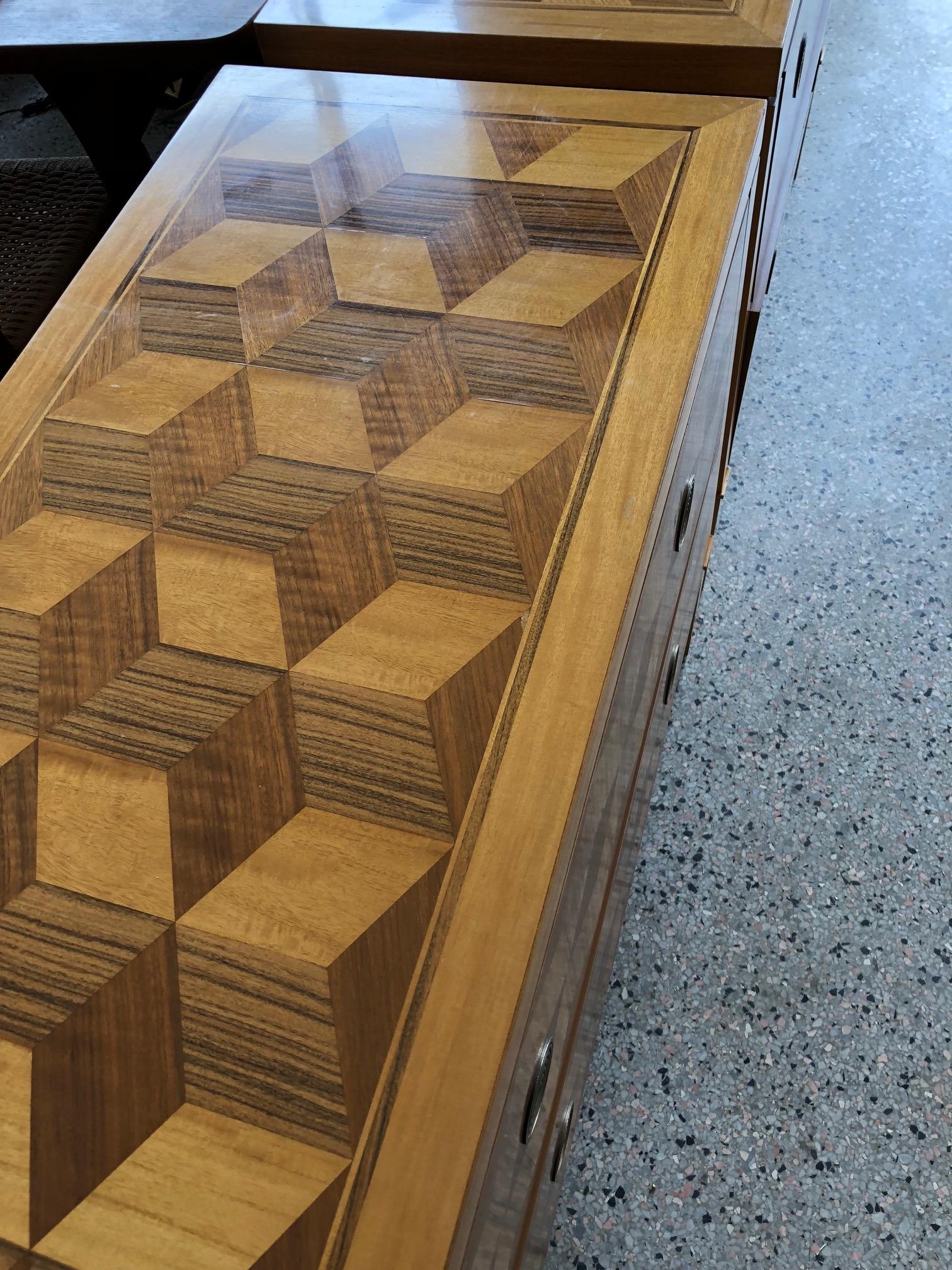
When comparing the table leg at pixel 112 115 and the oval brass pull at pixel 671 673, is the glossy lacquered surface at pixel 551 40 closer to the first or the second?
the table leg at pixel 112 115

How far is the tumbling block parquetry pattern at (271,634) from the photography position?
1.46ft

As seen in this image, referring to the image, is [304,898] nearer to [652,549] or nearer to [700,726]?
[652,549]

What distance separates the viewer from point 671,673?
0.98 metres

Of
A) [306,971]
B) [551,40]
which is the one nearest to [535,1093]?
[306,971]

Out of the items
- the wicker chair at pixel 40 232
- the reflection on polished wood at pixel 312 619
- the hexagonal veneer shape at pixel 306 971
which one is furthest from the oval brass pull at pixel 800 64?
the hexagonal veneer shape at pixel 306 971

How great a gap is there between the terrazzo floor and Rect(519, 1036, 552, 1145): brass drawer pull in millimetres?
485

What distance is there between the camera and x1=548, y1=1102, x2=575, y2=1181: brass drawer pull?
28.6 inches

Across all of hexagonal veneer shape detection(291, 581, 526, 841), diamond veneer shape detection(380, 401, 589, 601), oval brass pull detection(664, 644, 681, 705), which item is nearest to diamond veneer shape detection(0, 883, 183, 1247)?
hexagonal veneer shape detection(291, 581, 526, 841)

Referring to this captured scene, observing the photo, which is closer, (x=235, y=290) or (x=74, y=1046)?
(x=74, y=1046)

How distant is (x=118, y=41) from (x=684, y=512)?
28.6 inches

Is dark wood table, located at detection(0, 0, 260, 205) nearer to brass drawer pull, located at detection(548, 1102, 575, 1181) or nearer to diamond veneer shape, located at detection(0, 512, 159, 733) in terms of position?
diamond veneer shape, located at detection(0, 512, 159, 733)

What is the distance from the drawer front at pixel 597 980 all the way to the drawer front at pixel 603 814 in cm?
3

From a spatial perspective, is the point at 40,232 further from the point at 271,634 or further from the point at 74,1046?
the point at 74,1046

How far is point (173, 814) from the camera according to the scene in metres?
0.53
